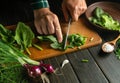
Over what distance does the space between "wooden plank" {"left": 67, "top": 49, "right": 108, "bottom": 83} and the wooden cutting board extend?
1.3 inches

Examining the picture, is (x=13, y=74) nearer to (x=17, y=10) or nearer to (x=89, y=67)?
(x=89, y=67)

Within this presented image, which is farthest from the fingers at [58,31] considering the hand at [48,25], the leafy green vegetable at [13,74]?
the leafy green vegetable at [13,74]

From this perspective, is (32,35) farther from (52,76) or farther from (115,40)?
(115,40)

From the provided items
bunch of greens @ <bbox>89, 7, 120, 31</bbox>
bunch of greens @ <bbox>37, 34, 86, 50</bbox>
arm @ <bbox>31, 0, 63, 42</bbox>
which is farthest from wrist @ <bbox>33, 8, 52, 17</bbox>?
bunch of greens @ <bbox>89, 7, 120, 31</bbox>

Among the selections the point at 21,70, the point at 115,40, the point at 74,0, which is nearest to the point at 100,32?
the point at 115,40

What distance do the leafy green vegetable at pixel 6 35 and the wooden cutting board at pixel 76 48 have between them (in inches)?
3.6

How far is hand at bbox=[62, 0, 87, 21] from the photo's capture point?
4.23 feet

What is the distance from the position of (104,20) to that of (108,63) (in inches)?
9.4

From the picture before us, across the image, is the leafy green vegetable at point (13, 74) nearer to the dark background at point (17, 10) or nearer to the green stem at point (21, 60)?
the green stem at point (21, 60)

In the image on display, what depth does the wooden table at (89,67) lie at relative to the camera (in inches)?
43.5

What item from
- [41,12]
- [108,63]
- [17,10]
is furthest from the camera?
[17,10]

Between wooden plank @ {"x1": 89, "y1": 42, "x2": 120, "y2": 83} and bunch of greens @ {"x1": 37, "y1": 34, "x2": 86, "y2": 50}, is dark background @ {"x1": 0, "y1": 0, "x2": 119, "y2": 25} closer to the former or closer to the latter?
bunch of greens @ {"x1": 37, "y1": 34, "x2": 86, "y2": 50}

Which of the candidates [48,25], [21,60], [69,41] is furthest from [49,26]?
[21,60]

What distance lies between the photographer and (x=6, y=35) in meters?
1.20
